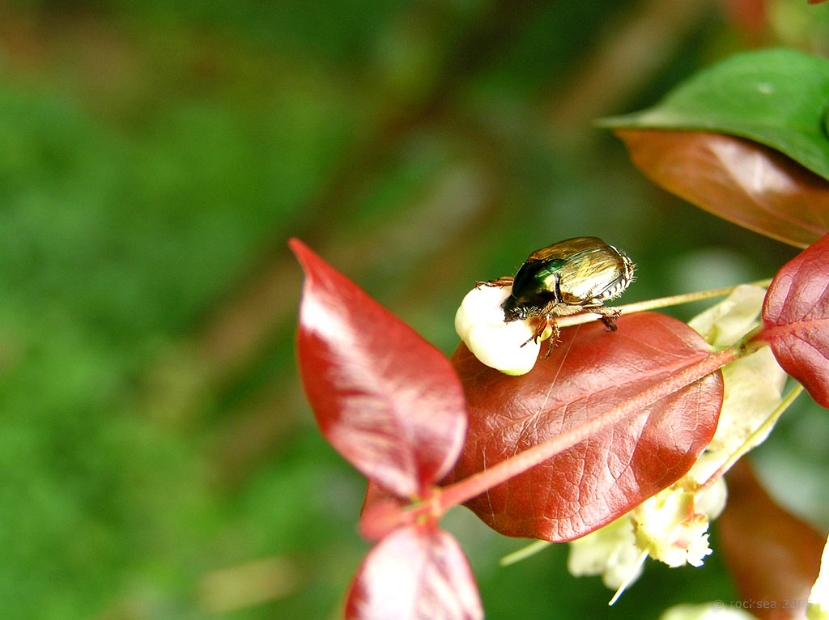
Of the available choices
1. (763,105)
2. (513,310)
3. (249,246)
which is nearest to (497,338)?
(513,310)

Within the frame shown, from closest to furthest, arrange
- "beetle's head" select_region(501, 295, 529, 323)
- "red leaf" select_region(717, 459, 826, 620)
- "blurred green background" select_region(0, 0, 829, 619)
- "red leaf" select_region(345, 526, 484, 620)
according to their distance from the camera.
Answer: "red leaf" select_region(345, 526, 484, 620) → "beetle's head" select_region(501, 295, 529, 323) → "red leaf" select_region(717, 459, 826, 620) → "blurred green background" select_region(0, 0, 829, 619)

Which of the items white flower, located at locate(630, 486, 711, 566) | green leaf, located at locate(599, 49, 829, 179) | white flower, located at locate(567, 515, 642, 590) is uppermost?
green leaf, located at locate(599, 49, 829, 179)

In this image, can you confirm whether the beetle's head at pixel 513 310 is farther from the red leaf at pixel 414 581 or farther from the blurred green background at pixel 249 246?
the blurred green background at pixel 249 246

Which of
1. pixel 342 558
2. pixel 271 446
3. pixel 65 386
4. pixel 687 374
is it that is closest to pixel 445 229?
pixel 271 446

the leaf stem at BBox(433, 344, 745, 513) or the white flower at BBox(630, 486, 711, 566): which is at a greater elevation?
the leaf stem at BBox(433, 344, 745, 513)

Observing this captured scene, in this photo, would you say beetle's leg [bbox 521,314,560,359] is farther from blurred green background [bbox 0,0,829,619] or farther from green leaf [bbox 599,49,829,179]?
blurred green background [bbox 0,0,829,619]

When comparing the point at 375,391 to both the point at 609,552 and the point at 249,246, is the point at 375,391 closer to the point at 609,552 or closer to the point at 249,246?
the point at 609,552

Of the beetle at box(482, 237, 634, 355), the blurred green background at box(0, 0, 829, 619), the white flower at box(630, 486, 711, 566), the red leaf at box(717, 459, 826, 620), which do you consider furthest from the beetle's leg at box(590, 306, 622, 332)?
the blurred green background at box(0, 0, 829, 619)
